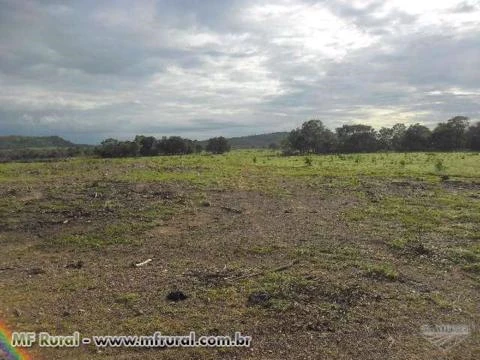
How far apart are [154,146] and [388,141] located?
44.6 metres

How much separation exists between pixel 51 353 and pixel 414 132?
82.3 meters

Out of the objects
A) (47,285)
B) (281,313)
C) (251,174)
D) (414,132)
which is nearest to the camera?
(281,313)

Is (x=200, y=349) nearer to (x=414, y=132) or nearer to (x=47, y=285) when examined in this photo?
(x=47, y=285)

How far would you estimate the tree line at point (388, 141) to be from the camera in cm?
7731

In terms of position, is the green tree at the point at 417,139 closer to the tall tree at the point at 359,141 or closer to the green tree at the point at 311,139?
the tall tree at the point at 359,141

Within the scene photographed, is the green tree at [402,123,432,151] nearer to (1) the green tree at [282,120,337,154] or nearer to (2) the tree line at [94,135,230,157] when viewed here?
(1) the green tree at [282,120,337,154]

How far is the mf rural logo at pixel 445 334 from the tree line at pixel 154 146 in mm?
61803

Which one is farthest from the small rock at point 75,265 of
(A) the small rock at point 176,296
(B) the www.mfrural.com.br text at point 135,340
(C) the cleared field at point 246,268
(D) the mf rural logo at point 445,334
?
(D) the mf rural logo at point 445,334

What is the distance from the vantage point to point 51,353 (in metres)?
5.89

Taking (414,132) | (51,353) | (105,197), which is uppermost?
(414,132)

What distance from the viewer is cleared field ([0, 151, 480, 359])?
20.9ft

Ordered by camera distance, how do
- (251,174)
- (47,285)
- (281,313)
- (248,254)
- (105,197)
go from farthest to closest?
1. (251,174)
2. (105,197)
3. (248,254)
4. (47,285)
5. (281,313)

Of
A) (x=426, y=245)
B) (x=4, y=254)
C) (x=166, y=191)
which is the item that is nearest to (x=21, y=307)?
(x=4, y=254)

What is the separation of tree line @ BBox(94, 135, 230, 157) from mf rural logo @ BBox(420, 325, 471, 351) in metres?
61.8
